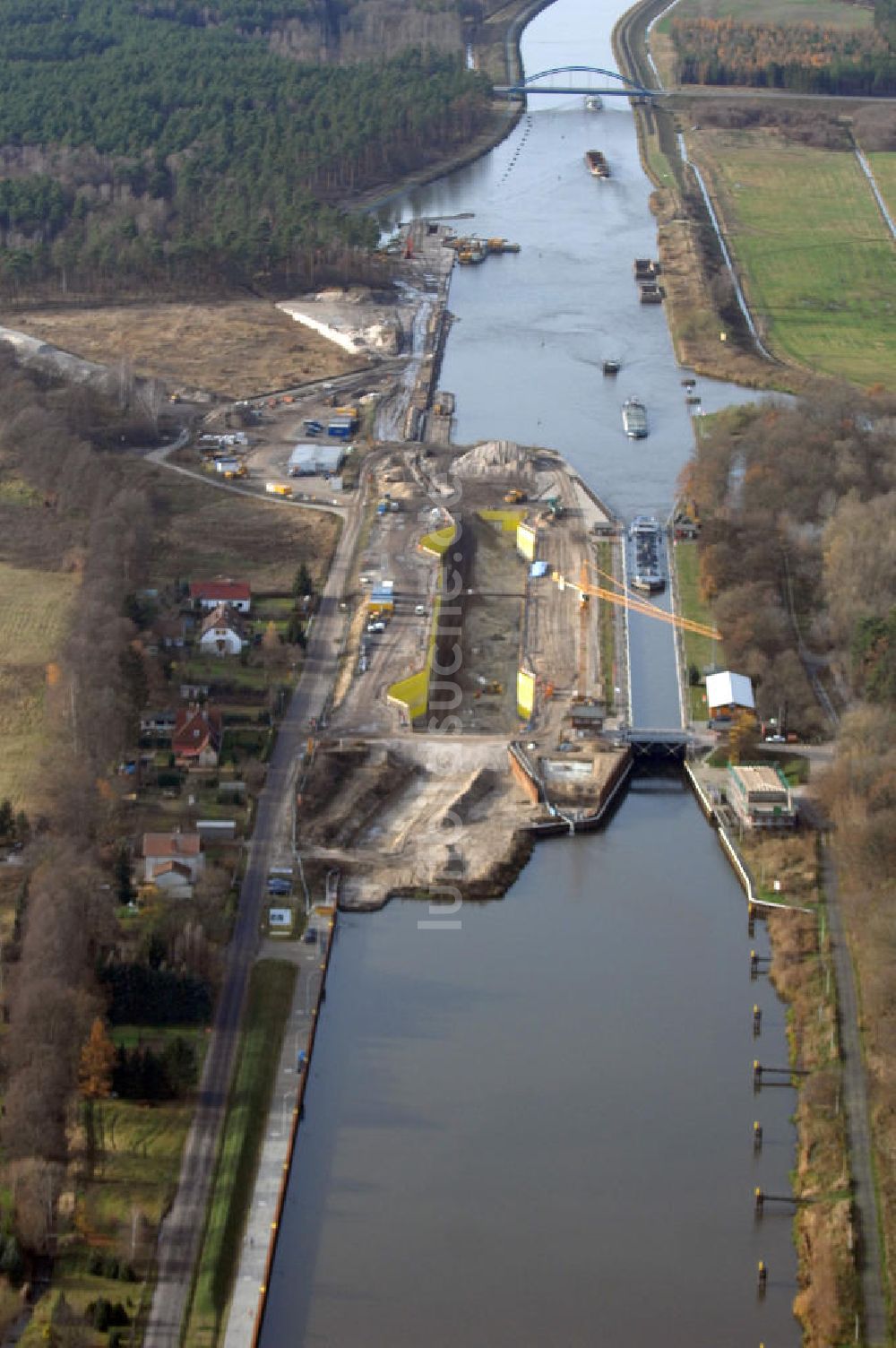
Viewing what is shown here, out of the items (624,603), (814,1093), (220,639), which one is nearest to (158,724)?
(220,639)

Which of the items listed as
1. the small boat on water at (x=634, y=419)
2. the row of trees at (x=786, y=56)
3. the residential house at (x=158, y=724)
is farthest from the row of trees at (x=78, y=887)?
the row of trees at (x=786, y=56)

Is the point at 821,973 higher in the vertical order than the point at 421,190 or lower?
lower

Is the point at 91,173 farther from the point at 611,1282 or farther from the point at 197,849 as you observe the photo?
the point at 611,1282

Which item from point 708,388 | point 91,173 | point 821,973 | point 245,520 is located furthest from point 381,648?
point 91,173

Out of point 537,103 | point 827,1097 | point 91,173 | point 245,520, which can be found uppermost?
point 537,103

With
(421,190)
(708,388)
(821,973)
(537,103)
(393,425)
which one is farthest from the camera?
(537,103)

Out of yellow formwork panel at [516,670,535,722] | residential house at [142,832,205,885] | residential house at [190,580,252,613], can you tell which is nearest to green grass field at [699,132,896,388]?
yellow formwork panel at [516,670,535,722]

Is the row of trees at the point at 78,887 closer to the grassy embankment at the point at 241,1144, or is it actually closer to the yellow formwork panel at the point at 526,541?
the grassy embankment at the point at 241,1144
